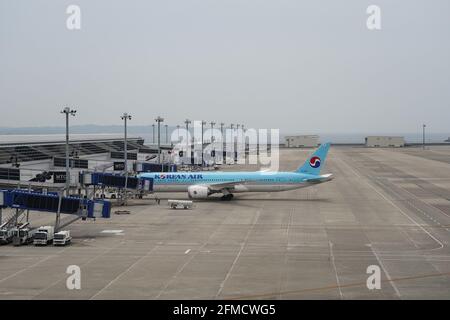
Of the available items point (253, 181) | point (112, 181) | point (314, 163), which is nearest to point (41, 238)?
point (112, 181)

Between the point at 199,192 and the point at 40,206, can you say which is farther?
the point at 199,192

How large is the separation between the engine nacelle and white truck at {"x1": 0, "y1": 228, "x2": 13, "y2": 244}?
2778 cm

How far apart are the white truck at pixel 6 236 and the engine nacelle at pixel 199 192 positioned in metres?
27.8

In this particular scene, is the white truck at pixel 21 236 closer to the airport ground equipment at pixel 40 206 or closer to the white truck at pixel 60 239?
the airport ground equipment at pixel 40 206

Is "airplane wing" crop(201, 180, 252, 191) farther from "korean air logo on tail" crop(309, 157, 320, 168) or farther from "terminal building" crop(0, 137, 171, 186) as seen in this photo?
"terminal building" crop(0, 137, 171, 186)

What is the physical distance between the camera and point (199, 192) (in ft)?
215

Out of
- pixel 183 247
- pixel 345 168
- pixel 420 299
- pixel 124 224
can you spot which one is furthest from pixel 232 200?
pixel 345 168

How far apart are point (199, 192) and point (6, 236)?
1115 inches

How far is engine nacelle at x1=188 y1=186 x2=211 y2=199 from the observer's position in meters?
65.4

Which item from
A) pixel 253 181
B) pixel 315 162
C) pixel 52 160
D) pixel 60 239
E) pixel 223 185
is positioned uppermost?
pixel 315 162

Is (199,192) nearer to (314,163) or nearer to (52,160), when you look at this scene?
(314,163)

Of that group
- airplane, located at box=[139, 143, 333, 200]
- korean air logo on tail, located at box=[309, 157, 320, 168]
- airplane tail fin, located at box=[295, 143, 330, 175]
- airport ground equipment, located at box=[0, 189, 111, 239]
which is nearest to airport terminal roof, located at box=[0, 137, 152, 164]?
airplane, located at box=[139, 143, 333, 200]

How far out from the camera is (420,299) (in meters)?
25.6

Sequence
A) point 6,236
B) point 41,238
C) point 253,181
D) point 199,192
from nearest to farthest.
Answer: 1. point 41,238
2. point 6,236
3. point 199,192
4. point 253,181
